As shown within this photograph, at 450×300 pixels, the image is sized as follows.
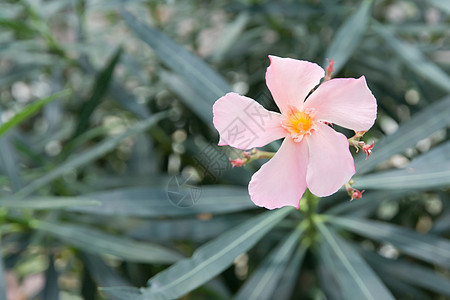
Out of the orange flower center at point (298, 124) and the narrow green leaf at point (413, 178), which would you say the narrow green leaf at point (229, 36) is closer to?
the narrow green leaf at point (413, 178)

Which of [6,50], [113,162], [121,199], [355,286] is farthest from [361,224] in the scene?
[6,50]

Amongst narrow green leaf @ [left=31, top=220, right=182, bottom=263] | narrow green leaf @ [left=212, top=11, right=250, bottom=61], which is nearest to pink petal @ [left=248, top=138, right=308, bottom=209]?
narrow green leaf @ [left=31, top=220, right=182, bottom=263]

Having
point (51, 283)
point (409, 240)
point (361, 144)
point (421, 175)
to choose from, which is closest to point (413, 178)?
point (421, 175)

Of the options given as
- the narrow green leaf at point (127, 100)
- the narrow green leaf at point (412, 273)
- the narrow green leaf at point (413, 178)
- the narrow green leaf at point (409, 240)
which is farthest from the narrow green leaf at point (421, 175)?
the narrow green leaf at point (127, 100)

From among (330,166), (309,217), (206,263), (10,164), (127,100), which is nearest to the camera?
(330,166)

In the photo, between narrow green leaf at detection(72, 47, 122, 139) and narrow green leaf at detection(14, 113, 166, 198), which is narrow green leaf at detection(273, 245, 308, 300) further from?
narrow green leaf at detection(72, 47, 122, 139)

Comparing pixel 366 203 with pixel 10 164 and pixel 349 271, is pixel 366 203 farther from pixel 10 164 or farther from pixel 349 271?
pixel 10 164
